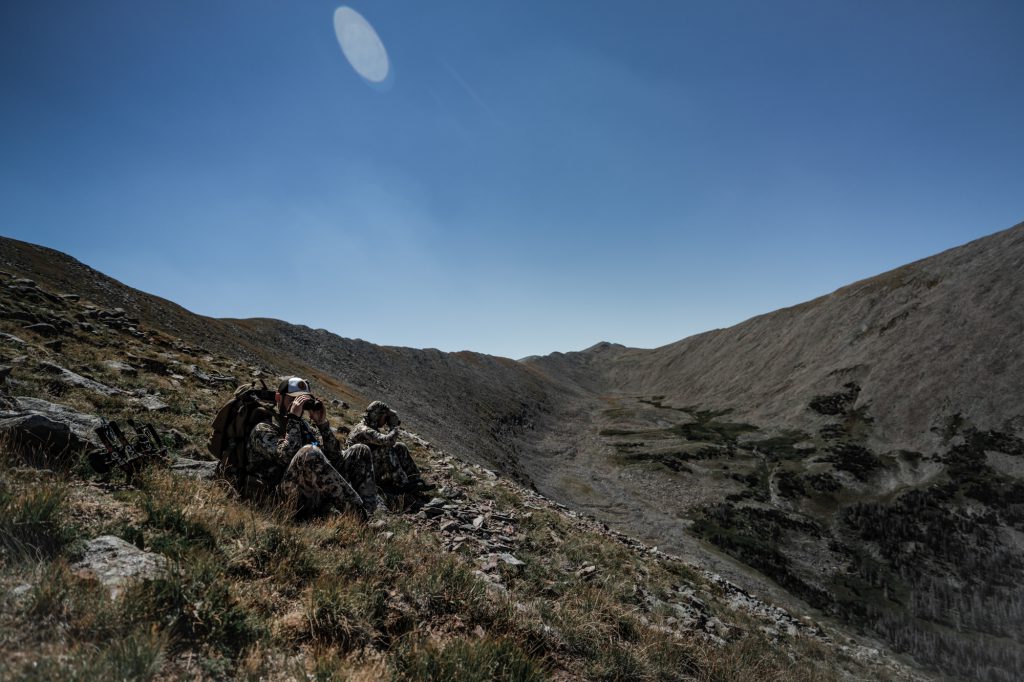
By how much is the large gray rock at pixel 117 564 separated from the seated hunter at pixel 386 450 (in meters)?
6.20

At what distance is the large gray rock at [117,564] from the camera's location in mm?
3857

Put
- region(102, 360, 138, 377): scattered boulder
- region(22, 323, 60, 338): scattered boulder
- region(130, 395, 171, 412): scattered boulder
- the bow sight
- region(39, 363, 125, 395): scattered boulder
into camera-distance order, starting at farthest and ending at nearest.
Answer: region(22, 323, 60, 338): scattered boulder < region(102, 360, 138, 377): scattered boulder < region(130, 395, 171, 412): scattered boulder < region(39, 363, 125, 395): scattered boulder < the bow sight

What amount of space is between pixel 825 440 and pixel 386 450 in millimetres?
66719

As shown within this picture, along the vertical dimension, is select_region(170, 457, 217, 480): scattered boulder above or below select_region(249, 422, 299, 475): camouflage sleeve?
below

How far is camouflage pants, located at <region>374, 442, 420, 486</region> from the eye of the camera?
10.9 meters

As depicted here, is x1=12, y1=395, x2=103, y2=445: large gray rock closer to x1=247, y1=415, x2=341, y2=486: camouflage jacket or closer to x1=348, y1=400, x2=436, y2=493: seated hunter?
x1=247, y1=415, x2=341, y2=486: camouflage jacket

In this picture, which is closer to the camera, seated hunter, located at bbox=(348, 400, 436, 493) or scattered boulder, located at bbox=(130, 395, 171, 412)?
scattered boulder, located at bbox=(130, 395, 171, 412)

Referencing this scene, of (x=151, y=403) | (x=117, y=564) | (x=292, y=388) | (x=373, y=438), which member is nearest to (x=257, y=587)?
(x=117, y=564)

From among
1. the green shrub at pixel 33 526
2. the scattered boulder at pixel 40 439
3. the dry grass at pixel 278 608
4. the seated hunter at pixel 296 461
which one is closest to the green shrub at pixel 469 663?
the dry grass at pixel 278 608

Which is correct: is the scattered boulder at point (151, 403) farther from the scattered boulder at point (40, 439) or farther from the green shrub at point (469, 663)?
the green shrub at point (469, 663)

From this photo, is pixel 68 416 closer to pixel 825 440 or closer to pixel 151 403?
pixel 151 403

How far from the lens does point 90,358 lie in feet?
44.8

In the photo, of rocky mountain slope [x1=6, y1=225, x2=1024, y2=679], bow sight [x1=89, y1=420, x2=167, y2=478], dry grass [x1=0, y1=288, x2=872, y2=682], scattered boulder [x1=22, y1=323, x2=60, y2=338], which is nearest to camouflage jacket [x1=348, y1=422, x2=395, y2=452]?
dry grass [x1=0, y1=288, x2=872, y2=682]

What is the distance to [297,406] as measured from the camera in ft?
26.4
